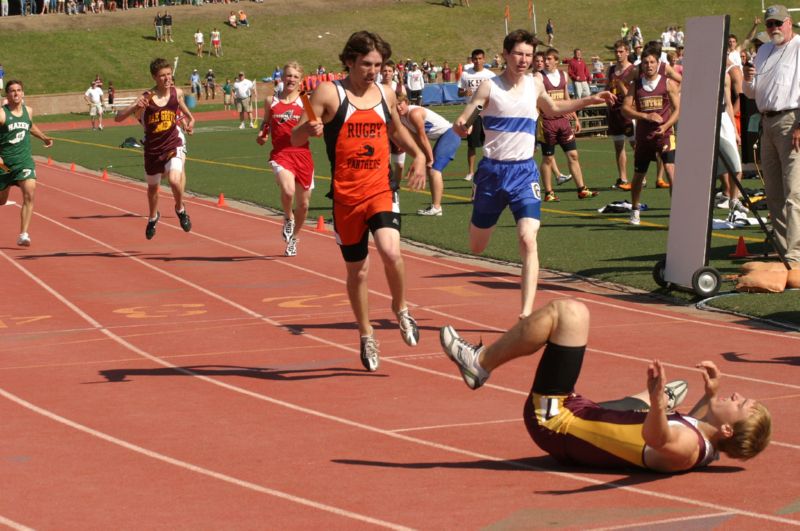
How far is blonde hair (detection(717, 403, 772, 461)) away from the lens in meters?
6.09

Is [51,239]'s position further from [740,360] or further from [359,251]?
[740,360]

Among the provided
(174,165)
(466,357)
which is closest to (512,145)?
(466,357)

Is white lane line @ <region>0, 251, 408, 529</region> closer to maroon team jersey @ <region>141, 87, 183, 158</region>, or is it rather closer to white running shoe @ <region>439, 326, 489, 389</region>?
white running shoe @ <region>439, 326, 489, 389</region>

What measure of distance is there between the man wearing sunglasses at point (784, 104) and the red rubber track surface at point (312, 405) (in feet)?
5.34

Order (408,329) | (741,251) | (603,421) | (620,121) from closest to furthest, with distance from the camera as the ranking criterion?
(603,421) < (408,329) < (741,251) < (620,121)

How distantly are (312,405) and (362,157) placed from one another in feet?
5.96

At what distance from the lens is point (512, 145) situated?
36.4 ft

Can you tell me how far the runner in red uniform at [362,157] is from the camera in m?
9.30

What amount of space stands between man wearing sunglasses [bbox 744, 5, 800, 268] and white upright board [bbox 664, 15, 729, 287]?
95 centimetres

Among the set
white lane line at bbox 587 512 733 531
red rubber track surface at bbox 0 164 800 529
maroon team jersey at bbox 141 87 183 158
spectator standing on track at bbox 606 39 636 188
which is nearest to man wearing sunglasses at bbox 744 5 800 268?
red rubber track surface at bbox 0 164 800 529

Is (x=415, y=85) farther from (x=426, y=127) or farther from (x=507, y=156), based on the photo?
(x=507, y=156)

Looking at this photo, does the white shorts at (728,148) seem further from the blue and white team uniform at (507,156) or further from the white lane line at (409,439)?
the white lane line at (409,439)

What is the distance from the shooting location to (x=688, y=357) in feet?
31.9

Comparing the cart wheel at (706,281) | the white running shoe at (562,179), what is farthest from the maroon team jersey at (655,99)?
the cart wheel at (706,281)
